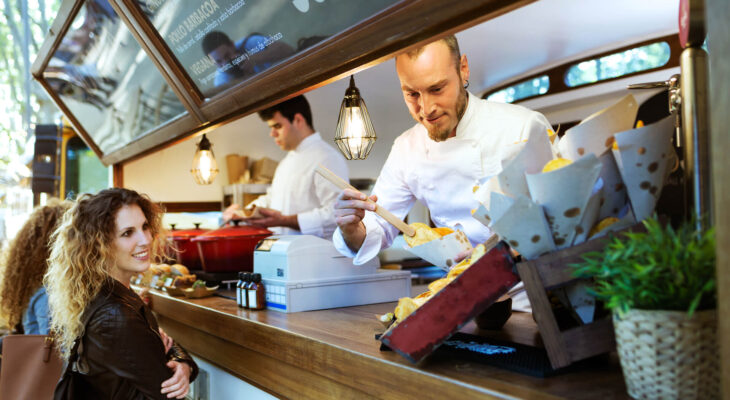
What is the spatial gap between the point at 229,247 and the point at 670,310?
6.85 ft

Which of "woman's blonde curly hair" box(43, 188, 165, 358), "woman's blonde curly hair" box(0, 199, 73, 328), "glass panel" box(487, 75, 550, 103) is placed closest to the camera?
"woman's blonde curly hair" box(43, 188, 165, 358)

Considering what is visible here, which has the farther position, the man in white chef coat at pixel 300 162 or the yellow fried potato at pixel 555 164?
the man in white chef coat at pixel 300 162

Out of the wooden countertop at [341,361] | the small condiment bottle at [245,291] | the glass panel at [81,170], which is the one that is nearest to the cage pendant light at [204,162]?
the glass panel at [81,170]

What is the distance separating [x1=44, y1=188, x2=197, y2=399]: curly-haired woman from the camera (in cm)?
165

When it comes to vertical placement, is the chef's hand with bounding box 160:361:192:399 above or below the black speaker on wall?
below

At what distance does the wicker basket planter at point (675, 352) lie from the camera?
2.52ft

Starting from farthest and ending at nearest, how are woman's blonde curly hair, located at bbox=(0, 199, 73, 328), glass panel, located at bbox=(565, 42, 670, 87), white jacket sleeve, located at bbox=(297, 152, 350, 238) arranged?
glass panel, located at bbox=(565, 42, 670, 87) < white jacket sleeve, located at bbox=(297, 152, 350, 238) < woman's blonde curly hair, located at bbox=(0, 199, 73, 328)

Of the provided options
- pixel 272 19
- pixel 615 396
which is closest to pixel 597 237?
pixel 615 396

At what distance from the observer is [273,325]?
1664 millimetres

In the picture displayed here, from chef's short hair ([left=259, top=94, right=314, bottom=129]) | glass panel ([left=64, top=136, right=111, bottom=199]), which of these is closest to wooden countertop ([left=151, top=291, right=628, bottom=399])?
chef's short hair ([left=259, top=94, right=314, bottom=129])

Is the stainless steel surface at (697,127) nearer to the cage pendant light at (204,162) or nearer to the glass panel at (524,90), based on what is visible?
the cage pendant light at (204,162)

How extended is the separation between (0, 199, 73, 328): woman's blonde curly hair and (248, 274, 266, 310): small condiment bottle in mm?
1086

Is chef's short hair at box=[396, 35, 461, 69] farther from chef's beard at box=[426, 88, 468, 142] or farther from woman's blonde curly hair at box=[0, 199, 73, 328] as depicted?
woman's blonde curly hair at box=[0, 199, 73, 328]

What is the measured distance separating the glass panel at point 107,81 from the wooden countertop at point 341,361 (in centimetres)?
93
